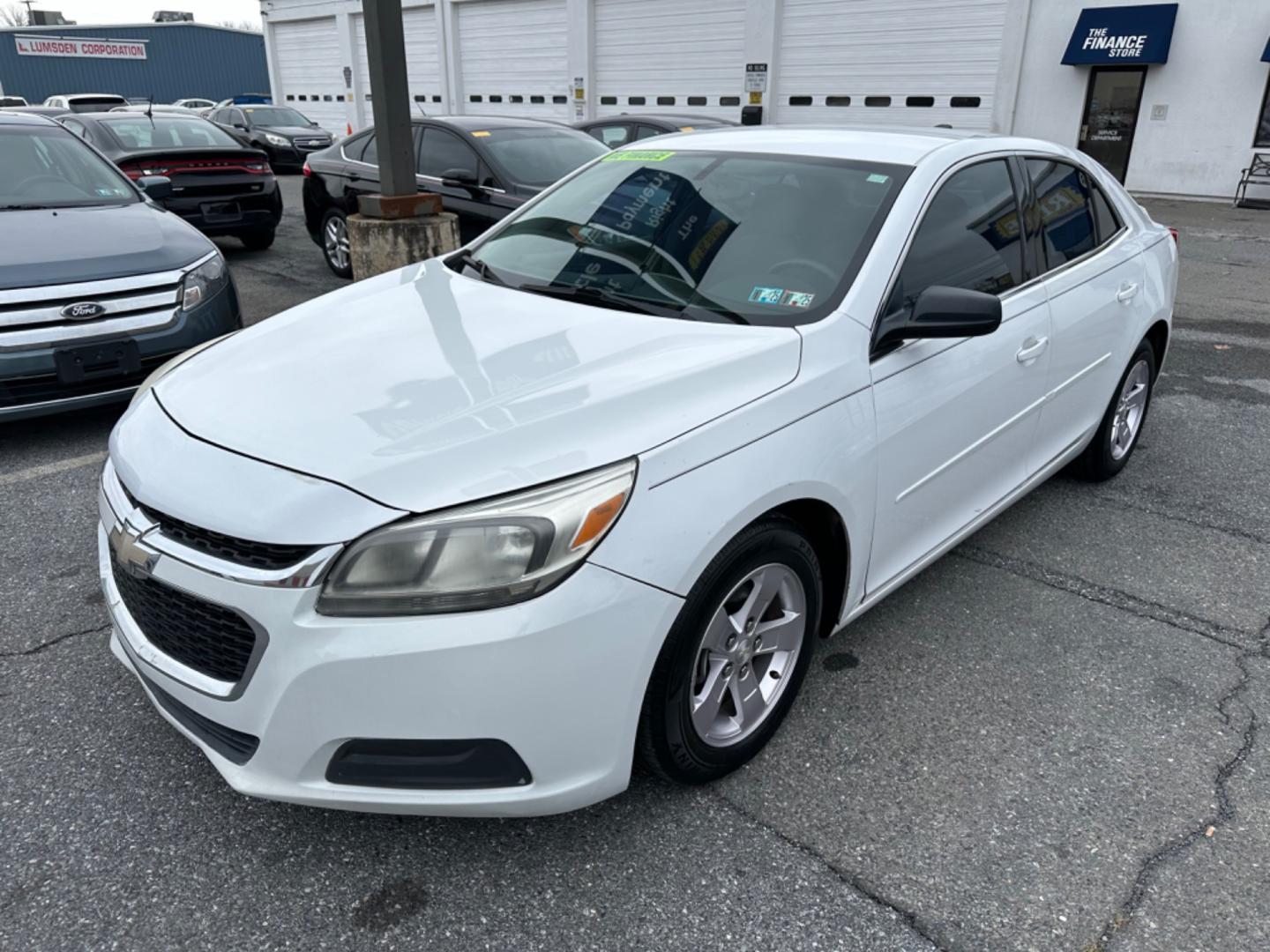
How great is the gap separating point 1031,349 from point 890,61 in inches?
666

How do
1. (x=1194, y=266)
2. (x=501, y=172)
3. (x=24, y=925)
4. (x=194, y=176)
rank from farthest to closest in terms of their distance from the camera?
(x=1194, y=266) → (x=194, y=176) → (x=501, y=172) → (x=24, y=925)

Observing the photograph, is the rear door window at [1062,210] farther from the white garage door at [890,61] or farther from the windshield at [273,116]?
the windshield at [273,116]

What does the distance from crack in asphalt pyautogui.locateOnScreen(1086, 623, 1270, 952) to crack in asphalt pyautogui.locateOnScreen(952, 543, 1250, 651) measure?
0.37ft

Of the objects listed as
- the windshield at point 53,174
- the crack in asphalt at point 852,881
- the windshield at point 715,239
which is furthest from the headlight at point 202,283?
the crack in asphalt at point 852,881

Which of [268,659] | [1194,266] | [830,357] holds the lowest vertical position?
[1194,266]

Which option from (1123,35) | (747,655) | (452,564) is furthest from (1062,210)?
(1123,35)

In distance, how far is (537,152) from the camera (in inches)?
316

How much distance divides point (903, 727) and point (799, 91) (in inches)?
755

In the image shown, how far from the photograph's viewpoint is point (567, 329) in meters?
2.70

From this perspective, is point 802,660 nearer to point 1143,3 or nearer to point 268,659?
point 268,659

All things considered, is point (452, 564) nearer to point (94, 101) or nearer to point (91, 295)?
point (91, 295)

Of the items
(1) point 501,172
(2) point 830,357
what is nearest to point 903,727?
(2) point 830,357

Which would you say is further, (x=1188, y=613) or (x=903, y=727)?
(x=1188, y=613)

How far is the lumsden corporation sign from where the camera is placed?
45250 millimetres
